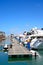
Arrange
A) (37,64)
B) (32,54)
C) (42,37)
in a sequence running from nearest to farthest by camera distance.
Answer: (37,64)
(32,54)
(42,37)

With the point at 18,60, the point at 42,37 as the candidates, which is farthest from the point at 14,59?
the point at 42,37

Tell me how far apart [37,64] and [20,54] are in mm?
6877

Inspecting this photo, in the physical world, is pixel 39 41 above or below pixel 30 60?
above

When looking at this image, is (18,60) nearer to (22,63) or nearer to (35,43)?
(22,63)

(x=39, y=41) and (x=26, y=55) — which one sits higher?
(x=39, y=41)

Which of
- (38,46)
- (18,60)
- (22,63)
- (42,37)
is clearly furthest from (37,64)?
(42,37)

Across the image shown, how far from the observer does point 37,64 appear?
31094mm

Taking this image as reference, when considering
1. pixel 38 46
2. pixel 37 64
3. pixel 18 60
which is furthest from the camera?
pixel 38 46

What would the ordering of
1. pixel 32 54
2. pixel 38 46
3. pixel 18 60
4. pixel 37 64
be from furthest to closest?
pixel 38 46 → pixel 32 54 → pixel 18 60 → pixel 37 64

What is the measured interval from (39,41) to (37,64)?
70.1ft

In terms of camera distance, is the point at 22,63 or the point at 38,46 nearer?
the point at 22,63

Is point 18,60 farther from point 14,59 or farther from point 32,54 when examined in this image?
point 32,54

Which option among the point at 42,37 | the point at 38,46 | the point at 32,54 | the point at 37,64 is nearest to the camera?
the point at 37,64

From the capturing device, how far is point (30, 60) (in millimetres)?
35469
